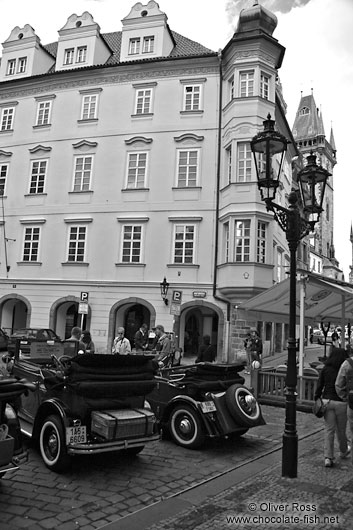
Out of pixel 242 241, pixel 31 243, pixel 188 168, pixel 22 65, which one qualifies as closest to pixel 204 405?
pixel 242 241

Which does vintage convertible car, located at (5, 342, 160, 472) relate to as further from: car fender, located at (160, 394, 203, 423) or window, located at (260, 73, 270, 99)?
window, located at (260, 73, 270, 99)

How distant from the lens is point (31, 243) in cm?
2573

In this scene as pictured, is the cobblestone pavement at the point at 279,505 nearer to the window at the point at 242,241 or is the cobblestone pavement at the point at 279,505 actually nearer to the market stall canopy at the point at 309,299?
the market stall canopy at the point at 309,299

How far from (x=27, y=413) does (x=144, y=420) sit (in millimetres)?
1922

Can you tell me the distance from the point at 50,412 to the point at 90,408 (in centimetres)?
A: 63

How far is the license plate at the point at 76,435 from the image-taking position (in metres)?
5.84

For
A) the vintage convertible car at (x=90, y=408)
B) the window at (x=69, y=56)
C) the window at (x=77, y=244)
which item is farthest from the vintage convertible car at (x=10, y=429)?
the window at (x=69, y=56)

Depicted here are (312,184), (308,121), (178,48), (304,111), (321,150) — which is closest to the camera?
(312,184)

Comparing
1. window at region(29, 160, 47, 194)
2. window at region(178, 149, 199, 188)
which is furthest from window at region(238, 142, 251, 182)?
window at region(29, 160, 47, 194)

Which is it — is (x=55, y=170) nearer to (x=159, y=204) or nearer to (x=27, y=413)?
(x=159, y=204)

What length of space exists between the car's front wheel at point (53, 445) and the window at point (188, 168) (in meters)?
18.6

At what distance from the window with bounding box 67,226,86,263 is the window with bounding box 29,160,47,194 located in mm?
3452

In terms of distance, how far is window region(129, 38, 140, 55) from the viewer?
85.9 feet

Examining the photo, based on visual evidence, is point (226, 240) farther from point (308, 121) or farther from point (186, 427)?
point (308, 121)
